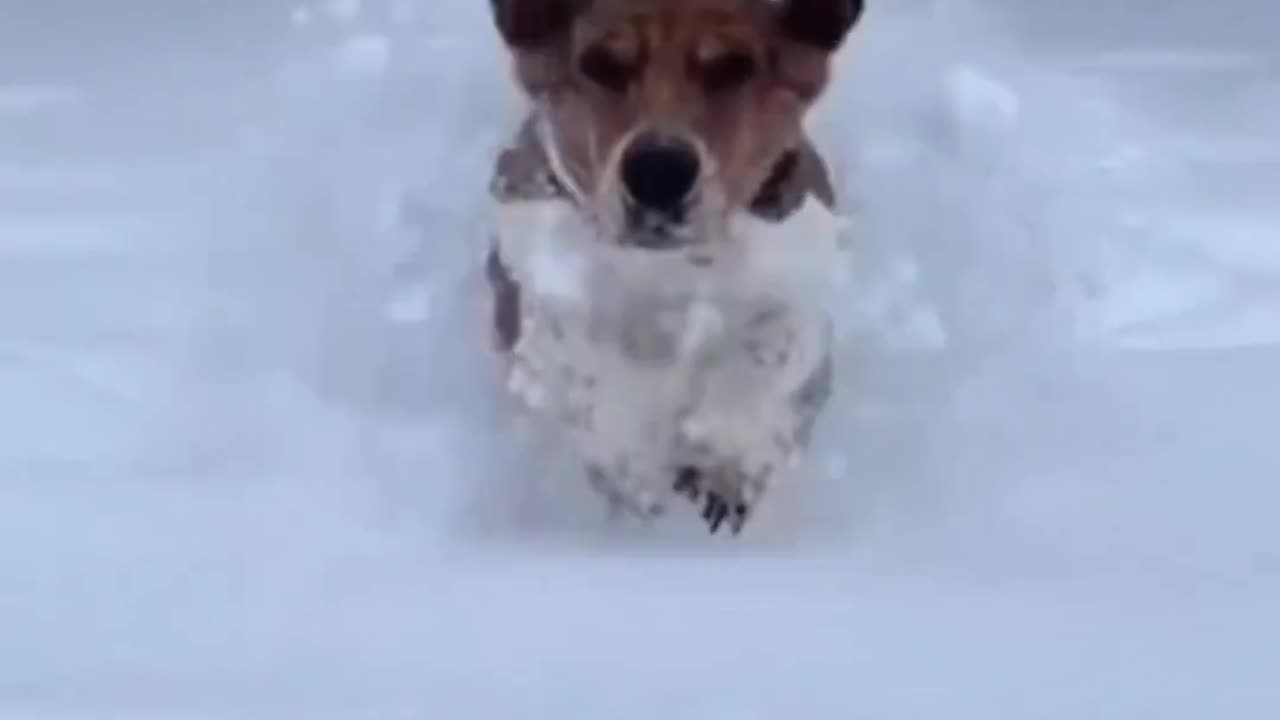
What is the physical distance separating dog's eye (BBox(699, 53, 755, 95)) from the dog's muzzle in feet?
0.20

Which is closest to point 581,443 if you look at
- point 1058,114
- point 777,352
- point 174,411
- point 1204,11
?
point 777,352

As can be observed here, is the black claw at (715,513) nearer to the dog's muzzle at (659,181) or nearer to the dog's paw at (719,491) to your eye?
the dog's paw at (719,491)

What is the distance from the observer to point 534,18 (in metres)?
1.94

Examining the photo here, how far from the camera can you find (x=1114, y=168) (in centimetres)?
265

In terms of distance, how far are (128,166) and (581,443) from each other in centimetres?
80

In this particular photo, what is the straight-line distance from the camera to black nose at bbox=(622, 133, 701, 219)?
183 centimetres

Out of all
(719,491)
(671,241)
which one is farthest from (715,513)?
(671,241)

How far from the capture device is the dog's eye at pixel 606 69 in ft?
6.15

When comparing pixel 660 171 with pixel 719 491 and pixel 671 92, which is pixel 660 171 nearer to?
pixel 671 92

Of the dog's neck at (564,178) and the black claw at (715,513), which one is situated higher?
the dog's neck at (564,178)

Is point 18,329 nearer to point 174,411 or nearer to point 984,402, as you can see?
point 174,411

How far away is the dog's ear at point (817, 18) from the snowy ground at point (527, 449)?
1.17ft

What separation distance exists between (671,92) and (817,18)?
141 millimetres

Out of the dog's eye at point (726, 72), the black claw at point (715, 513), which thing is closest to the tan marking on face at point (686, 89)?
the dog's eye at point (726, 72)
